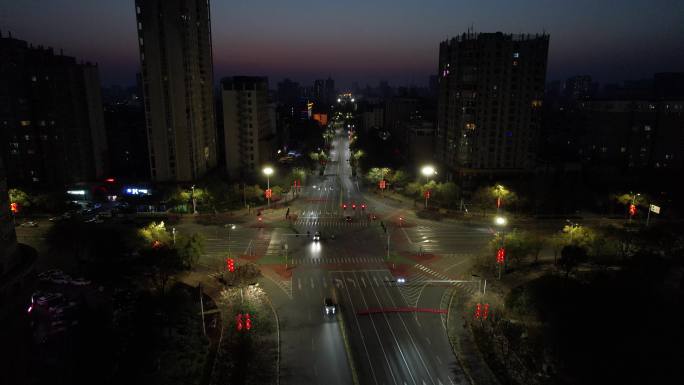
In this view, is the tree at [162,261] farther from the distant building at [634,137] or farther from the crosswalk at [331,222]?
the distant building at [634,137]

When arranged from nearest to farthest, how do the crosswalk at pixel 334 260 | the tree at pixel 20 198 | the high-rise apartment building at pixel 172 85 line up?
the crosswalk at pixel 334 260 → the tree at pixel 20 198 → the high-rise apartment building at pixel 172 85

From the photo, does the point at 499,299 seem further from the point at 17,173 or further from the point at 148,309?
the point at 17,173

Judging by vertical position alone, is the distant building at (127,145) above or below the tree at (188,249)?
above

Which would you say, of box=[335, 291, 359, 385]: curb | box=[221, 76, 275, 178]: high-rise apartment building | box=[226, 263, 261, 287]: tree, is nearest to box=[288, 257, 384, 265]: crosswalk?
box=[226, 263, 261, 287]: tree

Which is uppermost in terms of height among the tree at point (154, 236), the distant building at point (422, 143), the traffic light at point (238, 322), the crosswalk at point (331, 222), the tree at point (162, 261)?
the distant building at point (422, 143)

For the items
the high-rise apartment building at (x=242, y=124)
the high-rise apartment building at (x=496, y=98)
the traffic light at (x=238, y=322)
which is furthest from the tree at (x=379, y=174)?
the traffic light at (x=238, y=322)

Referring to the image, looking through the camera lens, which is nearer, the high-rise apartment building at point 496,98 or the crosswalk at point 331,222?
the crosswalk at point 331,222

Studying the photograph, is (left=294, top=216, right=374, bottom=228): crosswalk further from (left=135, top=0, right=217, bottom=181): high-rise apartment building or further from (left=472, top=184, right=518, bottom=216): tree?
(left=135, top=0, right=217, bottom=181): high-rise apartment building

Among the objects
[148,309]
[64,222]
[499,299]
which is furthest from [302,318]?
[64,222]
